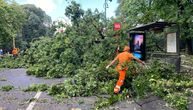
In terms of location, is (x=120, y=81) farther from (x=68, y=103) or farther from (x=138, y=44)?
(x=138, y=44)

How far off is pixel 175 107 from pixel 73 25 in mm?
13116

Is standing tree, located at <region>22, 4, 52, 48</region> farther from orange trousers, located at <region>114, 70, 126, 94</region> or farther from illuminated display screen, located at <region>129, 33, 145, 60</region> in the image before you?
orange trousers, located at <region>114, 70, 126, 94</region>

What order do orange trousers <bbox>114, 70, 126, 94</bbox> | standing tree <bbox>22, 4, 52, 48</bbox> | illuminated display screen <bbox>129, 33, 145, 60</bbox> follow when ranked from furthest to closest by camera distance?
standing tree <bbox>22, 4, 52, 48</bbox>
illuminated display screen <bbox>129, 33, 145, 60</bbox>
orange trousers <bbox>114, 70, 126, 94</bbox>

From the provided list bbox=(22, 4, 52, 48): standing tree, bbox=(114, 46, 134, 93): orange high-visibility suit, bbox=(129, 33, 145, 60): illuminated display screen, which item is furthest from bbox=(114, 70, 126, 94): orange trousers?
bbox=(22, 4, 52, 48): standing tree

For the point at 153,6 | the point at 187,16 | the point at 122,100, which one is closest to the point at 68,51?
the point at 153,6

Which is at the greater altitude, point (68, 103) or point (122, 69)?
point (122, 69)

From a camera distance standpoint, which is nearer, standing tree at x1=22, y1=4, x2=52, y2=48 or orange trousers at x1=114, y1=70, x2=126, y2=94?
orange trousers at x1=114, y1=70, x2=126, y2=94

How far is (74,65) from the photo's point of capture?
747 inches

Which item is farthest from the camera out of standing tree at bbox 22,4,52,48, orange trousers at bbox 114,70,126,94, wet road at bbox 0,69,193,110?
standing tree at bbox 22,4,52,48

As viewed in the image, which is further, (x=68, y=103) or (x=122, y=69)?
(x=122, y=69)

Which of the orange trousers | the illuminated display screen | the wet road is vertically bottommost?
the wet road

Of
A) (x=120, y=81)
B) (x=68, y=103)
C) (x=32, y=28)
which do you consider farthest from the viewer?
(x=32, y=28)

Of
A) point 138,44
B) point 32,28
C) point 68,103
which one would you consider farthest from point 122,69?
point 32,28

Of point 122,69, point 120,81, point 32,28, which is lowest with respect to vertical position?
point 120,81
